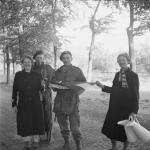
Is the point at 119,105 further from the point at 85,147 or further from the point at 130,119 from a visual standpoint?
the point at 85,147

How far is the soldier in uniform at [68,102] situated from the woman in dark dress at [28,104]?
46 cm

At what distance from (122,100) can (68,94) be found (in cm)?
114

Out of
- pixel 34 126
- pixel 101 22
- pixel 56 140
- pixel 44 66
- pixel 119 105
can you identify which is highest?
pixel 101 22

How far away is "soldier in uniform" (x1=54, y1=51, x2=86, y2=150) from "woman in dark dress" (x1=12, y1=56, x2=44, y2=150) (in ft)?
1.51

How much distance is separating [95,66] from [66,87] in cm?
4244

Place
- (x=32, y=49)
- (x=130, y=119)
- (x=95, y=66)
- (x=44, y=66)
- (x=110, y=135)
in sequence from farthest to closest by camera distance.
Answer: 1. (x=95, y=66)
2. (x=32, y=49)
3. (x=44, y=66)
4. (x=110, y=135)
5. (x=130, y=119)

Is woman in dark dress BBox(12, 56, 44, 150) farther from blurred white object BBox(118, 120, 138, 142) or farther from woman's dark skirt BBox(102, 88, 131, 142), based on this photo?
blurred white object BBox(118, 120, 138, 142)

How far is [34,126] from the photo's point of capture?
6.52 metres

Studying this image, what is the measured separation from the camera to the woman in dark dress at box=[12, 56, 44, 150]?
644cm

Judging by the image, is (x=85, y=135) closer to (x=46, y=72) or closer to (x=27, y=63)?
(x=46, y=72)

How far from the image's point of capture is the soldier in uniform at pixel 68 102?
625 cm

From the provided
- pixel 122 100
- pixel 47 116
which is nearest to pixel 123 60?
pixel 122 100

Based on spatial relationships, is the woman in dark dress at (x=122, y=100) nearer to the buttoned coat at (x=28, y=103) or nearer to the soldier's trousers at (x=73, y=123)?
the soldier's trousers at (x=73, y=123)

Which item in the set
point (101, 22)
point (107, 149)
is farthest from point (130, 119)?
point (101, 22)
